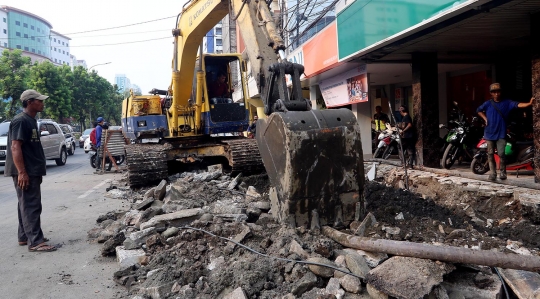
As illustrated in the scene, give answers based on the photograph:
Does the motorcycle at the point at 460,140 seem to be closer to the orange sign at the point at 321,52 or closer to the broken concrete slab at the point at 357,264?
the orange sign at the point at 321,52

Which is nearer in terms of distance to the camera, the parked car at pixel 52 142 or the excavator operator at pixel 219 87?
the excavator operator at pixel 219 87

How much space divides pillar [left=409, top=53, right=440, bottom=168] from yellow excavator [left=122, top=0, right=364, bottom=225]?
358cm

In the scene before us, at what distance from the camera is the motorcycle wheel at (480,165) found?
26.5 ft

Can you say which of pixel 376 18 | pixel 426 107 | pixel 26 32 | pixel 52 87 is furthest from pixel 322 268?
pixel 26 32

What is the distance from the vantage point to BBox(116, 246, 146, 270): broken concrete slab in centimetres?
433

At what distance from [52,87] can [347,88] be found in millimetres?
27790

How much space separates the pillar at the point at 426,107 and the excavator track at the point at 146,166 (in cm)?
554

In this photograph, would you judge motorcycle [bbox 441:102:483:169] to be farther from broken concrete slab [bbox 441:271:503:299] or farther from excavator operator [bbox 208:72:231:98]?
broken concrete slab [bbox 441:271:503:299]

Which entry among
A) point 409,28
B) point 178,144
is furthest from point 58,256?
point 409,28

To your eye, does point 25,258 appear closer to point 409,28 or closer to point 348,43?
point 409,28

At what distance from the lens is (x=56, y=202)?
8664mm

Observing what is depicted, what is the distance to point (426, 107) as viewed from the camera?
931 centimetres

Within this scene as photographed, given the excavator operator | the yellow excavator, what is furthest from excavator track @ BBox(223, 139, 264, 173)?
the excavator operator

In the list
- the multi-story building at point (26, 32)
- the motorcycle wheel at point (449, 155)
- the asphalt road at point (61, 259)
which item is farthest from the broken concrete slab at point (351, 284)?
the multi-story building at point (26, 32)
